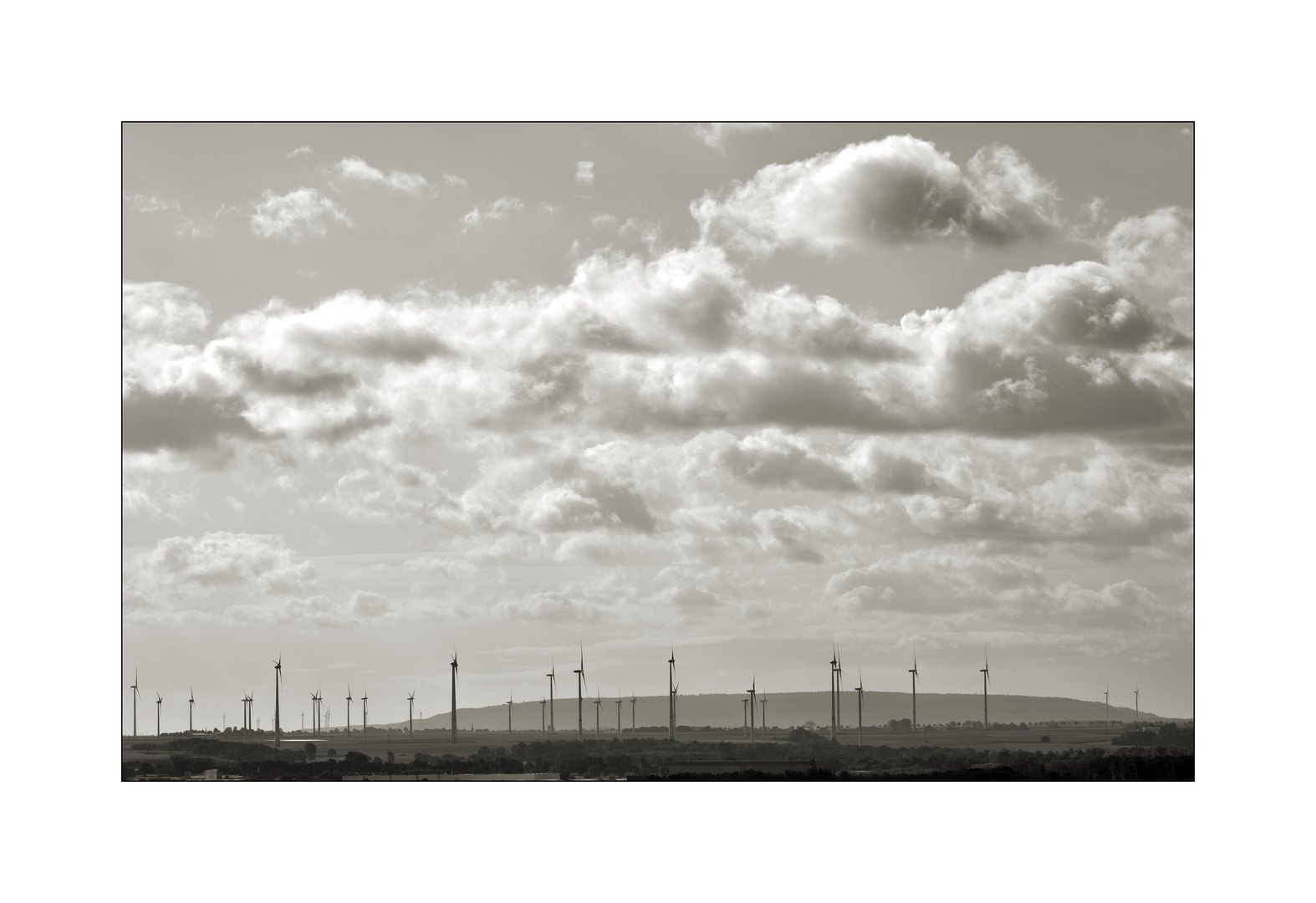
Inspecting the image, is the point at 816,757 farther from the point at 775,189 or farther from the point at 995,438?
the point at 775,189

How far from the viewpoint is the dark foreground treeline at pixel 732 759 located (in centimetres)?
5069

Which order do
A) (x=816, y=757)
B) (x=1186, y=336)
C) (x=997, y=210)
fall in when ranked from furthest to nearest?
(x=816, y=757)
(x=997, y=210)
(x=1186, y=336)

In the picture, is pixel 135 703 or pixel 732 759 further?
pixel 135 703

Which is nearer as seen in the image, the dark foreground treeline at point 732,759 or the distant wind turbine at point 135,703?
the dark foreground treeline at point 732,759

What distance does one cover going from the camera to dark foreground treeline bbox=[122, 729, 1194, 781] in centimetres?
5069

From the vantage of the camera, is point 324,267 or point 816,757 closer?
point 324,267

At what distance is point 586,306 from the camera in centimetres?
5766

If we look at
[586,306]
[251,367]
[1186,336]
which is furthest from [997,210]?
[251,367]

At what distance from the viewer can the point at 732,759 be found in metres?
65.2

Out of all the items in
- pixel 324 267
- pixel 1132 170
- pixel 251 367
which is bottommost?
pixel 251 367

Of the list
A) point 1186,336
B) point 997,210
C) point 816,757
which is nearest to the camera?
point 1186,336

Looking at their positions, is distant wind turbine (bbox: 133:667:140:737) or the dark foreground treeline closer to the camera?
the dark foreground treeline

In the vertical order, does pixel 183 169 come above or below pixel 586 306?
above

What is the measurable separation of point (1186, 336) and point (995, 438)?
31.2ft
